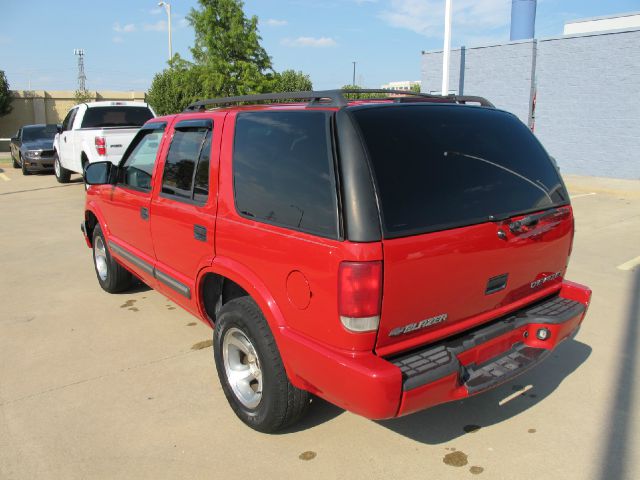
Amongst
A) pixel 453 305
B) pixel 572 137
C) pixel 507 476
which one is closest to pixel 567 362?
pixel 507 476

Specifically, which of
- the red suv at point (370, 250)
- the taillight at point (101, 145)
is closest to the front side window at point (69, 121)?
the taillight at point (101, 145)

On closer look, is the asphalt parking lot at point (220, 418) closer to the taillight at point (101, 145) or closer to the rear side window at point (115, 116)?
the taillight at point (101, 145)

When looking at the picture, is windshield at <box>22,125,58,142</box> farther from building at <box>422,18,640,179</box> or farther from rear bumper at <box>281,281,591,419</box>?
rear bumper at <box>281,281,591,419</box>

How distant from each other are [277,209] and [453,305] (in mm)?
1006

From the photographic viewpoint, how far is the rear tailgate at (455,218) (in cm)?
243

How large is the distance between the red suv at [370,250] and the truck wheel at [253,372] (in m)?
0.01

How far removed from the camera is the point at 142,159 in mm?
4379

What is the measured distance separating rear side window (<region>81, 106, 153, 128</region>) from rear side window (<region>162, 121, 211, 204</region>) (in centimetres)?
833

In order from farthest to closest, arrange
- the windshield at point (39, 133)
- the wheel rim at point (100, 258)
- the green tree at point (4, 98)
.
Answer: the green tree at point (4, 98) < the windshield at point (39, 133) < the wheel rim at point (100, 258)

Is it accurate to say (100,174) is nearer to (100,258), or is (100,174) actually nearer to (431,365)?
(100,258)

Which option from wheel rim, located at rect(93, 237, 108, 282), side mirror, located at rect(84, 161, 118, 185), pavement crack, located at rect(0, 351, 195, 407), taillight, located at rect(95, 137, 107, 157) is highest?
taillight, located at rect(95, 137, 107, 157)

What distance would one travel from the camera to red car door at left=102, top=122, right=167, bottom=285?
4176 millimetres

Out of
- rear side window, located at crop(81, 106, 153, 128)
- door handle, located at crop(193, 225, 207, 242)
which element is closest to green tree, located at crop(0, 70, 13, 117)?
rear side window, located at crop(81, 106, 153, 128)

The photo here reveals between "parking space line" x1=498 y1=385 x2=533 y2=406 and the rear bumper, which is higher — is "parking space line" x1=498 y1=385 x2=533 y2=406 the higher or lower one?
the lower one
